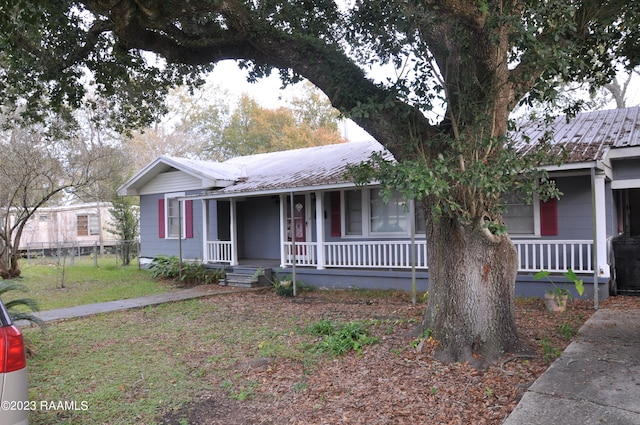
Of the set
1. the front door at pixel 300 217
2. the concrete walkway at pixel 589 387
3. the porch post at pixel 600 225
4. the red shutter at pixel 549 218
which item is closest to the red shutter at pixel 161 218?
the front door at pixel 300 217

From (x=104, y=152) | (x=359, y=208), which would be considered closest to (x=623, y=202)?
(x=359, y=208)

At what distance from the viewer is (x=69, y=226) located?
1079 inches

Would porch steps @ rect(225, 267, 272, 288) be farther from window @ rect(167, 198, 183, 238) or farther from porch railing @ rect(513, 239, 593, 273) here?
porch railing @ rect(513, 239, 593, 273)

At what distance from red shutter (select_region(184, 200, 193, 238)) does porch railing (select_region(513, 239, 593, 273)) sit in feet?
33.1

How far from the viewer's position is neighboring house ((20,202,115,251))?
85.4ft

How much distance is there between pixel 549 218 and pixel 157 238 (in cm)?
1253

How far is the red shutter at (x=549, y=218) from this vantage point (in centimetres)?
995

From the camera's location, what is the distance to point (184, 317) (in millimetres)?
8672

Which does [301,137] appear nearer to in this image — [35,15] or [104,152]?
[104,152]

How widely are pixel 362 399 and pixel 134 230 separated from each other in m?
17.9

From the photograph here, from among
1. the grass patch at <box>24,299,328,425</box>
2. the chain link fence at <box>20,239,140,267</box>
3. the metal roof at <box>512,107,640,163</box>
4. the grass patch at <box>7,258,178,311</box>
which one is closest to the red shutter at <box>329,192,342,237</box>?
the grass patch at <box>24,299,328,425</box>

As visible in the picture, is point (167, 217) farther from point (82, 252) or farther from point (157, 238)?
point (82, 252)

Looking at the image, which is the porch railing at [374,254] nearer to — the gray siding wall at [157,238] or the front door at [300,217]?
the front door at [300,217]

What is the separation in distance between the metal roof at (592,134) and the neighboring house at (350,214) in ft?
0.08
